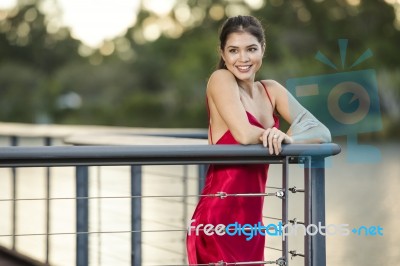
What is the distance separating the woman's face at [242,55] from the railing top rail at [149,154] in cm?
44

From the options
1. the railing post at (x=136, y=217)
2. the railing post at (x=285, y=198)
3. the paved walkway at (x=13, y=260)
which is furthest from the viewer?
the paved walkway at (x=13, y=260)

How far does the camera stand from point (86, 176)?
5672 millimetres

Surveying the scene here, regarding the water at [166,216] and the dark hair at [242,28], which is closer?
the dark hair at [242,28]

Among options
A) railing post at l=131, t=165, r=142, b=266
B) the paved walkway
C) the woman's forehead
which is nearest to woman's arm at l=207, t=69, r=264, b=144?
the woman's forehead

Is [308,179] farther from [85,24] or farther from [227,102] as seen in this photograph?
[85,24]

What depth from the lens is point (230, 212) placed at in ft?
11.9

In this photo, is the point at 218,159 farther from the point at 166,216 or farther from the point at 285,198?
the point at 166,216

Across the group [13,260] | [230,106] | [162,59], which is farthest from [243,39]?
[162,59]

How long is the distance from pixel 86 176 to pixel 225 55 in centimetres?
208

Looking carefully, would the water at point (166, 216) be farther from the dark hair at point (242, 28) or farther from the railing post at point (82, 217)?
the dark hair at point (242, 28)

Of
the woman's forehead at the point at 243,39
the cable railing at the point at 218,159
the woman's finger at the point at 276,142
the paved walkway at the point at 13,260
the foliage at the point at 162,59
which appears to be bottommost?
the paved walkway at the point at 13,260

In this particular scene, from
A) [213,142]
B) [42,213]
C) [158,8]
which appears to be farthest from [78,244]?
[158,8]

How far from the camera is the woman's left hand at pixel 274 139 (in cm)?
339
